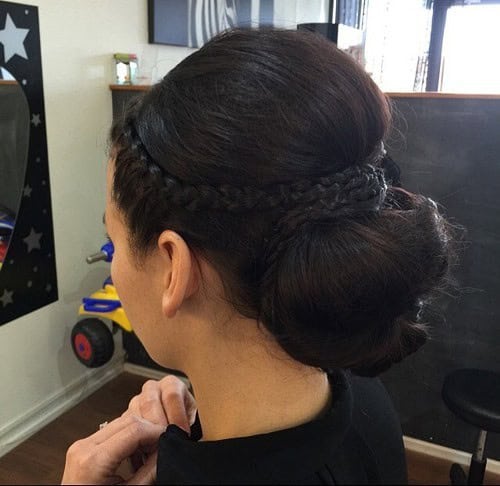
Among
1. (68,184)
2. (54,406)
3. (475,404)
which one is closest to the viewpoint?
(475,404)

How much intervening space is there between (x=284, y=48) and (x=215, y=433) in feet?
1.33

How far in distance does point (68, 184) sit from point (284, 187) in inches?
63.0

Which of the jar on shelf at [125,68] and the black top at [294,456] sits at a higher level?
the jar on shelf at [125,68]

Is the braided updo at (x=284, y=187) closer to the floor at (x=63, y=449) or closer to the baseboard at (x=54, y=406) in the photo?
the floor at (x=63, y=449)

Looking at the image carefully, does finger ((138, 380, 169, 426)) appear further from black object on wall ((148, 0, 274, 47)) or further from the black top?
black object on wall ((148, 0, 274, 47))

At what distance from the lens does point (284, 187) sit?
1.59 feet

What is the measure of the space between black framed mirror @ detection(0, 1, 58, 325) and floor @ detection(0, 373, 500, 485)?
46cm

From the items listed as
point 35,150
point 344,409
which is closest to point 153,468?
point 344,409

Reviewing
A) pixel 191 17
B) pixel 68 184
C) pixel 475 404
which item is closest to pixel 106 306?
pixel 68 184

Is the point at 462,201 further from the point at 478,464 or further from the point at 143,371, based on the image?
the point at 143,371

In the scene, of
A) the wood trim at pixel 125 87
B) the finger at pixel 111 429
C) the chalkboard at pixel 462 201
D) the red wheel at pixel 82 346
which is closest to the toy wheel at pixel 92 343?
the red wheel at pixel 82 346

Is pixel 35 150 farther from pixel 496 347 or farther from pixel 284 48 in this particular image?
pixel 496 347

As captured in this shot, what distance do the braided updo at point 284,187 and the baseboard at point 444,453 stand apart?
4.78ft

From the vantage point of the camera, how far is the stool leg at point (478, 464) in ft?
5.36
